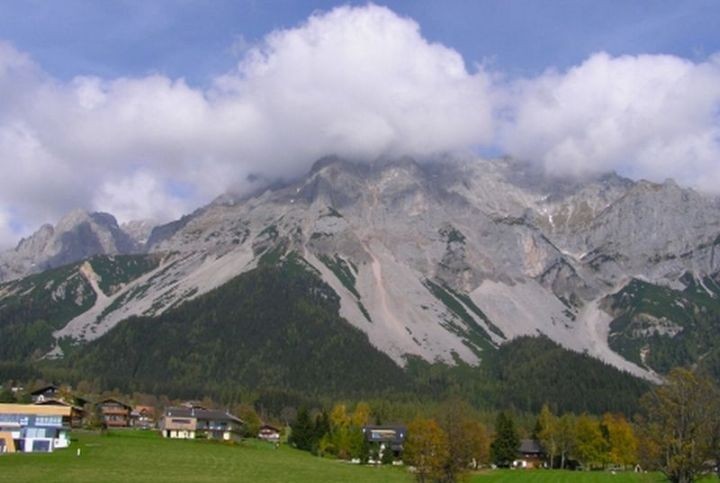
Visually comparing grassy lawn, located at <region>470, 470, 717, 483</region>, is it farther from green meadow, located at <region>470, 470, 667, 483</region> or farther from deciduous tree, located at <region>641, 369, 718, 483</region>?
deciduous tree, located at <region>641, 369, 718, 483</region>

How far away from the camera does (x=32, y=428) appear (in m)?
116

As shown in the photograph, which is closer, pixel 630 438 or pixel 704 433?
pixel 704 433

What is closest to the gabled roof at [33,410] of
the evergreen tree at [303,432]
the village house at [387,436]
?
the evergreen tree at [303,432]

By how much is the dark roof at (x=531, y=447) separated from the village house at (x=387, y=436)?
2304 cm

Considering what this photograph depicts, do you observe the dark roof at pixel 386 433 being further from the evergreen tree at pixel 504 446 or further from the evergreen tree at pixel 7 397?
the evergreen tree at pixel 7 397

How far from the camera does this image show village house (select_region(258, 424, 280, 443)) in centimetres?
18112

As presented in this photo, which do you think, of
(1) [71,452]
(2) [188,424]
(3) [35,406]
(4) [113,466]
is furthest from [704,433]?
(2) [188,424]

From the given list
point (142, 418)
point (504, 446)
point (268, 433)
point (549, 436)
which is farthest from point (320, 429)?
point (142, 418)

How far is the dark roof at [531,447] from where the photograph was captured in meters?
158

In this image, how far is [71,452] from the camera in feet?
331

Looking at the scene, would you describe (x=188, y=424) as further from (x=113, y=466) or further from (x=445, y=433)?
(x=445, y=433)

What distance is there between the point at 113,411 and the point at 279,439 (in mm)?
35744

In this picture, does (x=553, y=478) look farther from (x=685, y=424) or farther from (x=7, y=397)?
(x=7, y=397)

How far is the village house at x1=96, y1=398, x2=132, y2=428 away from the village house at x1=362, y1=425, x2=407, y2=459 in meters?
50.8
